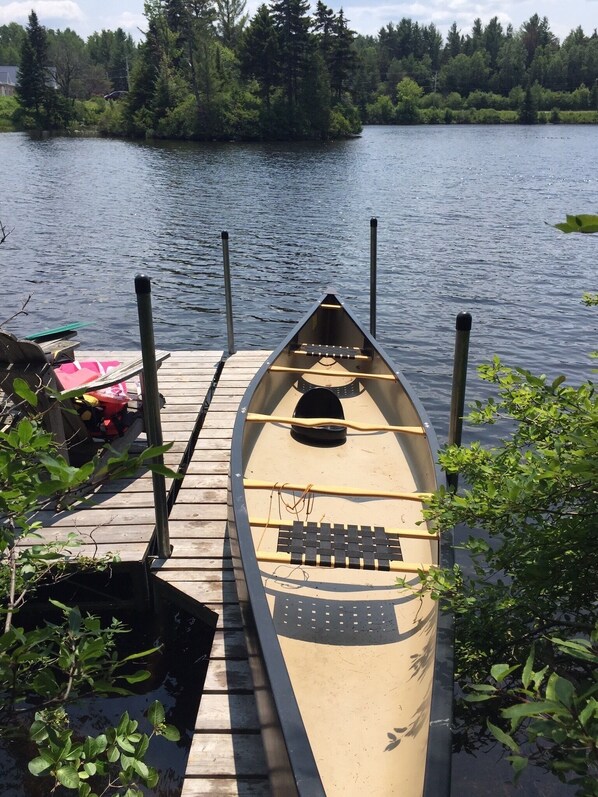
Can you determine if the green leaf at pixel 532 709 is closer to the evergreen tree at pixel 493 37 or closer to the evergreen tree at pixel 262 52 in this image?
the evergreen tree at pixel 262 52

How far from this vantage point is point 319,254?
21875mm

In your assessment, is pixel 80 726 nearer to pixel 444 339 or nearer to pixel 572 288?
pixel 444 339

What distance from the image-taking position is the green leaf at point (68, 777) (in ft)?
5.96

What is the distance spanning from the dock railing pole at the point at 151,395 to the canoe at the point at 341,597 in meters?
0.59

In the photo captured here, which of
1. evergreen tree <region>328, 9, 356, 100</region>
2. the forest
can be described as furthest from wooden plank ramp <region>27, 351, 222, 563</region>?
evergreen tree <region>328, 9, 356, 100</region>

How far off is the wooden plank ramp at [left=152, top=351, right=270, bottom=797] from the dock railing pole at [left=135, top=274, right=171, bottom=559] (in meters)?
0.25

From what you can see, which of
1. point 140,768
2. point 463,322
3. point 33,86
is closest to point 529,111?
point 33,86

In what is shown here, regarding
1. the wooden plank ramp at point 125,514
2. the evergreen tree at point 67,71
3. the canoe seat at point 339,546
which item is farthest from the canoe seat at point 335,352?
the evergreen tree at point 67,71

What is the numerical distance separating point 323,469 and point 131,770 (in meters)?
4.09

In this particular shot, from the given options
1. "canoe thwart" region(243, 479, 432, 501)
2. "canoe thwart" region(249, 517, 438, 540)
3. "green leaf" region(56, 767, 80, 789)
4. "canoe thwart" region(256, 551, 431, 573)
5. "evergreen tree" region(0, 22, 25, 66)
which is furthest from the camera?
"evergreen tree" region(0, 22, 25, 66)

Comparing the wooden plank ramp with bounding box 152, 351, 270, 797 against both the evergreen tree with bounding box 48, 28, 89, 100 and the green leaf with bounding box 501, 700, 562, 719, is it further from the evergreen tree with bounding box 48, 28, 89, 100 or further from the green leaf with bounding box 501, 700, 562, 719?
the evergreen tree with bounding box 48, 28, 89, 100

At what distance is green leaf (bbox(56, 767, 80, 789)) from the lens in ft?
5.96

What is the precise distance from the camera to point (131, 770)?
6.44 ft

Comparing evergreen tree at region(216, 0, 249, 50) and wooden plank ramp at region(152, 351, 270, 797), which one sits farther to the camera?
evergreen tree at region(216, 0, 249, 50)
